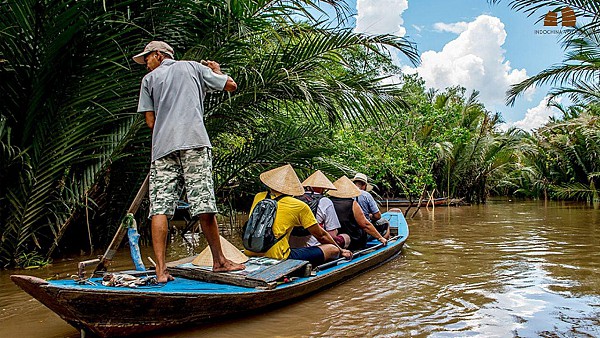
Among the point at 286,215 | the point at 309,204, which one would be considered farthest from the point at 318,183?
the point at 286,215

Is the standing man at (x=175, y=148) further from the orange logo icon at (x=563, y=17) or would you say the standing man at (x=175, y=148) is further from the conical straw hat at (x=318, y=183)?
the orange logo icon at (x=563, y=17)

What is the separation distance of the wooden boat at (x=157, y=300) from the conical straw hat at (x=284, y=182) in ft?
2.39

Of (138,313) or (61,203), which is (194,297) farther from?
(61,203)

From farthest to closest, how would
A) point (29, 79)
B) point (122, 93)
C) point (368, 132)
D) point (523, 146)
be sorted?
point (523, 146)
point (368, 132)
point (122, 93)
point (29, 79)

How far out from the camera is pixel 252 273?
4262 millimetres

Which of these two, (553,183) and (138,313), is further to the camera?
(553,183)

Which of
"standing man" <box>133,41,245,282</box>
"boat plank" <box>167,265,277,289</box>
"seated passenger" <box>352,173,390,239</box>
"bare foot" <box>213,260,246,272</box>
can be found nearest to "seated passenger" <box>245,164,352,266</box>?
"bare foot" <box>213,260,246,272</box>

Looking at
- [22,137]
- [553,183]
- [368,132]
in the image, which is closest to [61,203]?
[22,137]

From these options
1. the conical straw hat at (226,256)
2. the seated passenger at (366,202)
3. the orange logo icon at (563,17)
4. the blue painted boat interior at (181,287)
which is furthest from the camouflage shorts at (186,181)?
the orange logo icon at (563,17)

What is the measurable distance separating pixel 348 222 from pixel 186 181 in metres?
3.21

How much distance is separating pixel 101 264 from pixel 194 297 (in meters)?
0.81

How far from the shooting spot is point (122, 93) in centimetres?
611

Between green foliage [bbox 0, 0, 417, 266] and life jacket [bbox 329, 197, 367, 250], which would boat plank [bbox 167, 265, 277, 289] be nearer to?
green foliage [bbox 0, 0, 417, 266]

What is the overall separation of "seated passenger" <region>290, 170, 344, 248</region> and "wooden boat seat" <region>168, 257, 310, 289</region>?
46.3 inches
